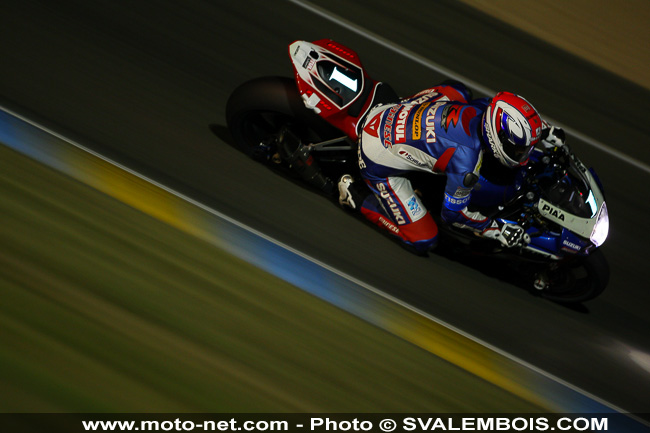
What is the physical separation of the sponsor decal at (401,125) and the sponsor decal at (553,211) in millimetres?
1304

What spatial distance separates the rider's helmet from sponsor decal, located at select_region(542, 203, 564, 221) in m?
0.53

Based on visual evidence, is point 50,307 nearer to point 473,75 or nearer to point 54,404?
point 54,404

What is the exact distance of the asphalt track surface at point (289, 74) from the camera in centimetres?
548

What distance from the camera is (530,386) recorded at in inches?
190

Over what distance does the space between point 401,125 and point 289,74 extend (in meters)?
2.43

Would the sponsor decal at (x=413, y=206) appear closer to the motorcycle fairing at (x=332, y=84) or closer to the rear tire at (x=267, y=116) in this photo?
the motorcycle fairing at (x=332, y=84)

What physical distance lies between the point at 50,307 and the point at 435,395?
9.01 ft

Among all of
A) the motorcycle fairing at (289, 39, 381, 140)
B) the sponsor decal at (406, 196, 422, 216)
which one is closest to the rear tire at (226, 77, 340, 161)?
the motorcycle fairing at (289, 39, 381, 140)

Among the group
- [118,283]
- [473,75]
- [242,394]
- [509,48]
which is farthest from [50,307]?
[509,48]

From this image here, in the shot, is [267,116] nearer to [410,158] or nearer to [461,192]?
[410,158]

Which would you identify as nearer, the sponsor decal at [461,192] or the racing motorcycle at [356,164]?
the sponsor decal at [461,192]
